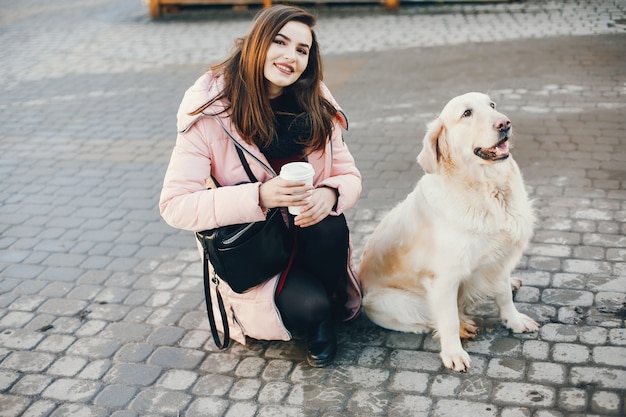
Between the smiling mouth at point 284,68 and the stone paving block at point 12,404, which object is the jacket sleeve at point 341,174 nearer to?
the smiling mouth at point 284,68

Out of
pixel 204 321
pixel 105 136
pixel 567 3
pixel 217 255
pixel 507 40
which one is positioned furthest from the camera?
pixel 567 3

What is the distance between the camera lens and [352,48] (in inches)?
417

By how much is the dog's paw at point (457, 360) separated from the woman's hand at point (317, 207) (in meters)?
0.97

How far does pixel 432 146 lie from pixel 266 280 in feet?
3.62

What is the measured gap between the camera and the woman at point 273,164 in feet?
11.9

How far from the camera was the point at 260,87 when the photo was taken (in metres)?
3.70

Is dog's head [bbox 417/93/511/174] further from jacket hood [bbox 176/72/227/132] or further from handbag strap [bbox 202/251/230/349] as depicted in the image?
handbag strap [bbox 202/251/230/349]

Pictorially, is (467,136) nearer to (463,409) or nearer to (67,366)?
(463,409)

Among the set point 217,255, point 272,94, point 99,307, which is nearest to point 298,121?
point 272,94

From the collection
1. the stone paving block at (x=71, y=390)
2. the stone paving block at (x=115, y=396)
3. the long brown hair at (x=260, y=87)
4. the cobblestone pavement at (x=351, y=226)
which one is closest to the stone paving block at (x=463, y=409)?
the cobblestone pavement at (x=351, y=226)

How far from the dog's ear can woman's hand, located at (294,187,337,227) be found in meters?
0.50

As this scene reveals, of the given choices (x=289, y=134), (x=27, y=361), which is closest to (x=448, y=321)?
(x=289, y=134)

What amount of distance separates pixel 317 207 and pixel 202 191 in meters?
0.58

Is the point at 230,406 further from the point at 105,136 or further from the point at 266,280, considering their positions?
the point at 105,136
